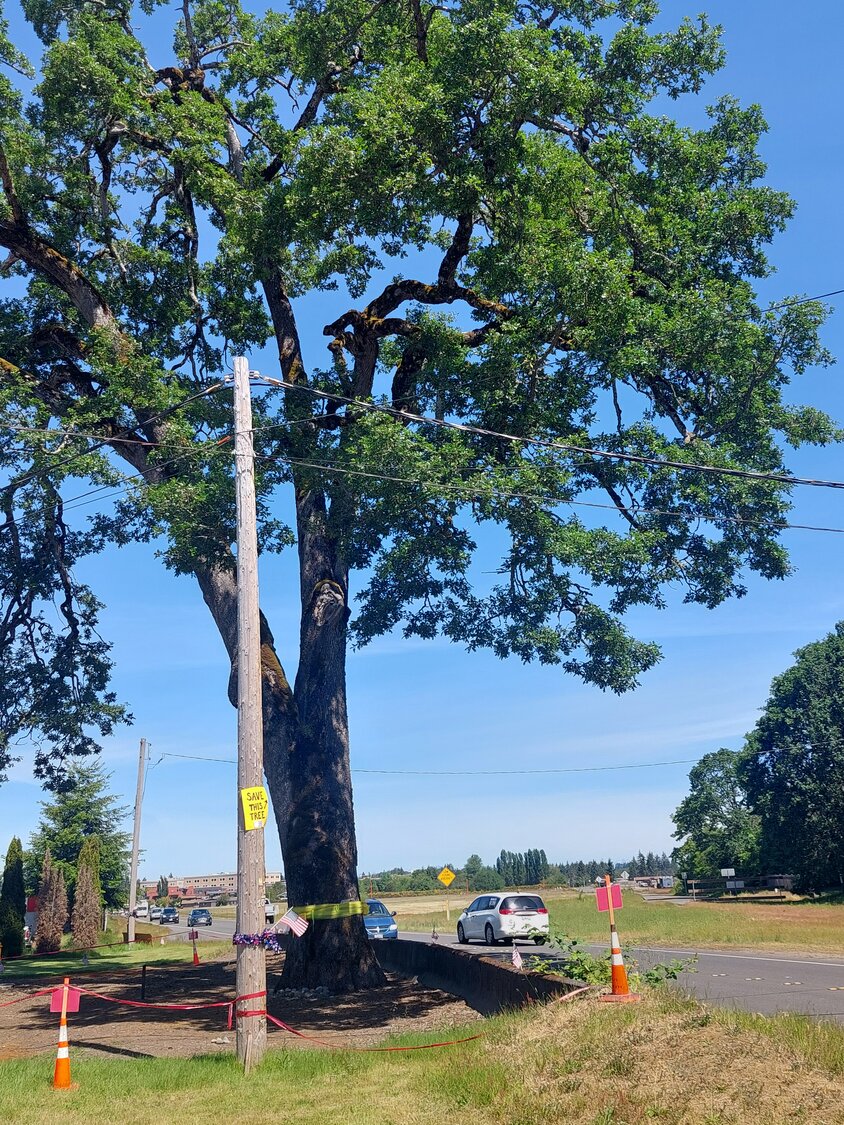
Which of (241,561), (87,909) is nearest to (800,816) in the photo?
(87,909)

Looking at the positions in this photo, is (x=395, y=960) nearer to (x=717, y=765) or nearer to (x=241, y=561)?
(x=241, y=561)

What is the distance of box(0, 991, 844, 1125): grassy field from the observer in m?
7.11

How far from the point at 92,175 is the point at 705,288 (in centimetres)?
1315

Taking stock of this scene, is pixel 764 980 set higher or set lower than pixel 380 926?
lower

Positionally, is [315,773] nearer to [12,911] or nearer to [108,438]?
[108,438]

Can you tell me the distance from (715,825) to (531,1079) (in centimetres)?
9576

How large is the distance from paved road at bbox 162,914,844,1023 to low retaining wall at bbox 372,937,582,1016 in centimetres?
97

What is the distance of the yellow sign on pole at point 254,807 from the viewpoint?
36.4 feet

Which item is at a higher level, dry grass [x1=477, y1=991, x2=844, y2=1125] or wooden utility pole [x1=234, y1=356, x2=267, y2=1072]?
wooden utility pole [x1=234, y1=356, x2=267, y2=1072]

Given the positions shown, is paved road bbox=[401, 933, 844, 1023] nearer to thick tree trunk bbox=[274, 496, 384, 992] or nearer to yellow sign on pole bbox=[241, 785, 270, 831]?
thick tree trunk bbox=[274, 496, 384, 992]

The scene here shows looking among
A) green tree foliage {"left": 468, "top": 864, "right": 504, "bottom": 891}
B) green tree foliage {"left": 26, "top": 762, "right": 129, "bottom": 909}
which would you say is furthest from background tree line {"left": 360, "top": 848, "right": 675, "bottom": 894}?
green tree foliage {"left": 26, "top": 762, "right": 129, "bottom": 909}

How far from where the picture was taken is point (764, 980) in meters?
17.0

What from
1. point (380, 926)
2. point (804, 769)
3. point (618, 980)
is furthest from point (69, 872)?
point (618, 980)

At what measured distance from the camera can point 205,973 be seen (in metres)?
24.7
